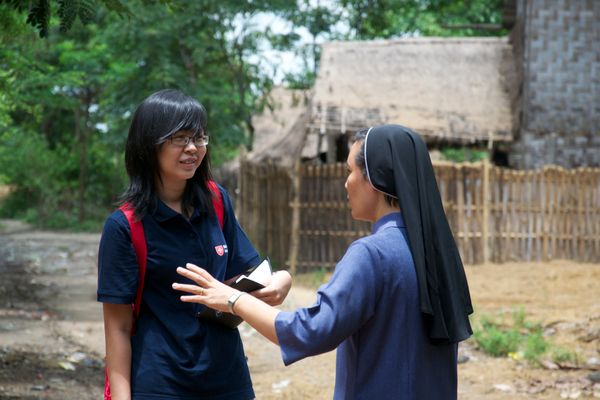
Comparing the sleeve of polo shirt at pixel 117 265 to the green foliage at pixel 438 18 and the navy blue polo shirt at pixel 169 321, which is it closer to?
the navy blue polo shirt at pixel 169 321

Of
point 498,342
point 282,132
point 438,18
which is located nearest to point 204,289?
point 498,342

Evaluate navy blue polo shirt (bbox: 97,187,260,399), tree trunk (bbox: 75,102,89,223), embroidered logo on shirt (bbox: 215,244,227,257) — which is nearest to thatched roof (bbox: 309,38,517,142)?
tree trunk (bbox: 75,102,89,223)

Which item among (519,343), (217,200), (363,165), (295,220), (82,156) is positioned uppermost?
(363,165)

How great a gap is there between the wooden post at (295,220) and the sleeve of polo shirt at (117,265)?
1280cm

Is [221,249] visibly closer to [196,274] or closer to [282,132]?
[196,274]

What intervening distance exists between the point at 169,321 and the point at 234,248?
43 cm

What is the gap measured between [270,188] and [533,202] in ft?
15.2

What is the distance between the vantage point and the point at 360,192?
2.77 meters

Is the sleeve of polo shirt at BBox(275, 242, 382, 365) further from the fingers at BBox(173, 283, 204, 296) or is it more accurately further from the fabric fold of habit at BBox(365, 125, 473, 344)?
the fingers at BBox(173, 283, 204, 296)

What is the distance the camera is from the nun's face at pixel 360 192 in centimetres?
275

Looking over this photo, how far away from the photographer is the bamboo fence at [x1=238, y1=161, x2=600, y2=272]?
616 inches

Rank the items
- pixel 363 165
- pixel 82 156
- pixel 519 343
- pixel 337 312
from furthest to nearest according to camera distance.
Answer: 1. pixel 82 156
2. pixel 519 343
3. pixel 363 165
4. pixel 337 312

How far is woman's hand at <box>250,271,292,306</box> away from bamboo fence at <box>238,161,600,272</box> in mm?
12569

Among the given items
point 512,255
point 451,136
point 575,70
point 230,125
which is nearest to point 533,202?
point 512,255
